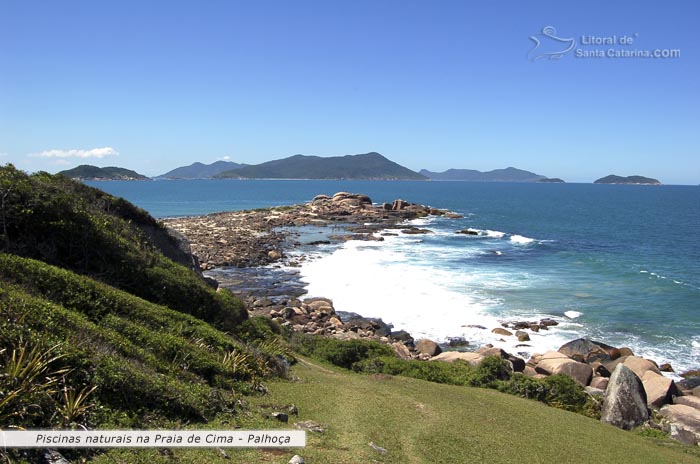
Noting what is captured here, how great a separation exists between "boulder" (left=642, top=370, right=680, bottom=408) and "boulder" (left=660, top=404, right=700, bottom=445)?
641 millimetres

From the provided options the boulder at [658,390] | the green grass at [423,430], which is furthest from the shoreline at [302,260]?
the green grass at [423,430]

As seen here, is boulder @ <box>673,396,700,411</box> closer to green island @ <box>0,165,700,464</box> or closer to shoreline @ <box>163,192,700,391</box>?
shoreline @ <box>163,192,700,391</box>

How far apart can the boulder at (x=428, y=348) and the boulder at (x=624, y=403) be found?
349 inches

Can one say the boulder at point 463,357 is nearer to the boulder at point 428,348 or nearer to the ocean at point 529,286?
the boulder at point 428,348

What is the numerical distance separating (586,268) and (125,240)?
4292 centimetres

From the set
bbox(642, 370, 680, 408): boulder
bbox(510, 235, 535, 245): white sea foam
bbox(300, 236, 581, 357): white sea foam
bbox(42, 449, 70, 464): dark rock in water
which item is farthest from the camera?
bbox(510, 235, 535, 245): white sea foam

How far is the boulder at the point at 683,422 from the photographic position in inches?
595

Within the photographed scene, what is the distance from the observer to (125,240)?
16.0m

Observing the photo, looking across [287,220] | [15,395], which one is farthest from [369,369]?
[287,220]

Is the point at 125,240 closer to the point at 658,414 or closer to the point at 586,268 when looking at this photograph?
the point at 658,414

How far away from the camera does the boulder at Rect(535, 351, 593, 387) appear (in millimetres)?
20875

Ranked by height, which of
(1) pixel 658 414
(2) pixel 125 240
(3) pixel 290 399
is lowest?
(1) pixel 658 414

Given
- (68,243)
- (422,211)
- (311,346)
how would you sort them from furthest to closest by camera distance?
(422,211) < (311,346) < (68,243)

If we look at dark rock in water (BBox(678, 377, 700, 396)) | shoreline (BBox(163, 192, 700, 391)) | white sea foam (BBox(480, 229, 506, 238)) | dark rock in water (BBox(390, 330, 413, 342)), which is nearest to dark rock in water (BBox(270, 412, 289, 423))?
shoreline (BBox(163, 192, 700, 391))
